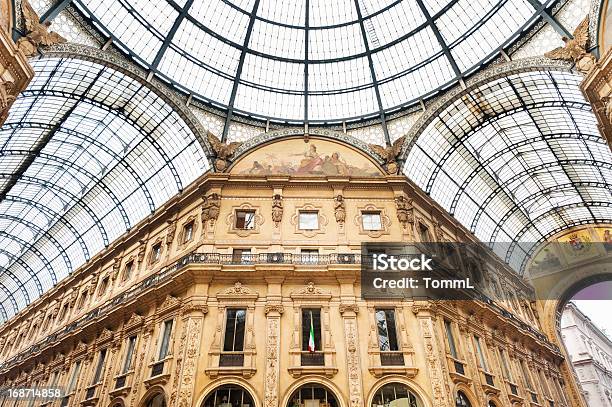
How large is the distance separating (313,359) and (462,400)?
8678 millimetres

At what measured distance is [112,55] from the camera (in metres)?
24.7

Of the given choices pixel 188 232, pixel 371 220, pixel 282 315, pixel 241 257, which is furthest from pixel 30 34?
pixel 371 220

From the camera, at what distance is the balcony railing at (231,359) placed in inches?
798

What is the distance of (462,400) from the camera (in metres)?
21.9

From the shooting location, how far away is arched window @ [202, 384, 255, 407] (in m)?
19.4

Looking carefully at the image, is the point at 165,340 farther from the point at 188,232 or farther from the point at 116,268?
the point at 116,268

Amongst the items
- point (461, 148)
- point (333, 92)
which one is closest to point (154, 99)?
point (333, 92)

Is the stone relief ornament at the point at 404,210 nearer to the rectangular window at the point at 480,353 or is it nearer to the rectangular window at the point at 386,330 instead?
the rectangular window at the point at 386,330

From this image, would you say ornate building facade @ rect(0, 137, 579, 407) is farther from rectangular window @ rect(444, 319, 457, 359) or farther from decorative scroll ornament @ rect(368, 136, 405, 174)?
decorative scroll ornament @ rect(368, 136, 405, 174)

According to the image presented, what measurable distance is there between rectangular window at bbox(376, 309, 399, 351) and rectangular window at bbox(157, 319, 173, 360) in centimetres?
1158

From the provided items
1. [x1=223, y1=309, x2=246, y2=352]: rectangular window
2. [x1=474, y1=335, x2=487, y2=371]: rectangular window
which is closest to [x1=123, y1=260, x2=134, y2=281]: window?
[x1=223, y1=309, x2=246, y2=352]: rectangular window

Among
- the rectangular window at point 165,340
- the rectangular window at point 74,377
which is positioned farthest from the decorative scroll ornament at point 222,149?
the rectangular window at point 74,377

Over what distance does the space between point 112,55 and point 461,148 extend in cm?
2711

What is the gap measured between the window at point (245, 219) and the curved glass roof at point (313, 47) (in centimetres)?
857
